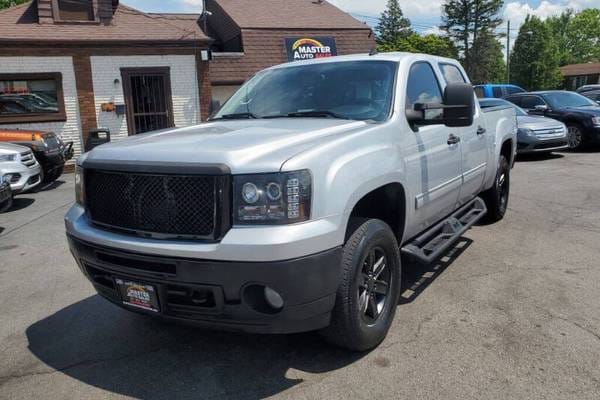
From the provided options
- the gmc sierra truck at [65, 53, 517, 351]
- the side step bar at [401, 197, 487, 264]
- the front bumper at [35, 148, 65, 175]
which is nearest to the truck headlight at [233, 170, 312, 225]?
the gmc sierra truck at [65, 53, 517, 351]

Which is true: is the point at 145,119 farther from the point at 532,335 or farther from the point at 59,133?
the point at 532,335

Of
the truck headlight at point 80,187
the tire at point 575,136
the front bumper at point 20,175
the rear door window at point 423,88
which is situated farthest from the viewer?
the tire at point 575,136

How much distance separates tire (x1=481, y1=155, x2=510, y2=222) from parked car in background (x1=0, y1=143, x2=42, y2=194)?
743cm

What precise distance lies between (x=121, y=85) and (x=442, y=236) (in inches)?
500

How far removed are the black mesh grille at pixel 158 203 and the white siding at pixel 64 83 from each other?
40.6 ft

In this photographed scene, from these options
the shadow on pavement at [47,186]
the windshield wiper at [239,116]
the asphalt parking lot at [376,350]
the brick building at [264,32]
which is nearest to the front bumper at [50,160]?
the shadow on pavement at [47,186]

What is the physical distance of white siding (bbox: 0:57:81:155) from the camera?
44.8ft

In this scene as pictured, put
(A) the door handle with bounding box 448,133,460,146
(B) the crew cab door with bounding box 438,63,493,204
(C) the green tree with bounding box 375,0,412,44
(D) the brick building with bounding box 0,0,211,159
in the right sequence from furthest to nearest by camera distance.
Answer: (C) the green tree with bounding box 375,0,412,44
(D) the brick building with bounding box 0,0,211,159
(B) the crew cab door with bounding box 438,63,493,204
(A) the door handle with bounding box 448,133,460,146

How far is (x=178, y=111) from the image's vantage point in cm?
1559

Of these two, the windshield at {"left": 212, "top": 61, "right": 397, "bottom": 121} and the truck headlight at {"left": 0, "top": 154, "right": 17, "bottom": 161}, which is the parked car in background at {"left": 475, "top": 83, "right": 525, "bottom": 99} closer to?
the truck headlight at {"left": 0, "top": 154, "right": 17, "bottom": 161}

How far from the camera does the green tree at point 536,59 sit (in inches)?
2279

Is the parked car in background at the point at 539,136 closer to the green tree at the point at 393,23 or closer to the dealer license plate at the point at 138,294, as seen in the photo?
the dealer license plate at the point at 138,294

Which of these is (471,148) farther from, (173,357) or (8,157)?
(8,157)

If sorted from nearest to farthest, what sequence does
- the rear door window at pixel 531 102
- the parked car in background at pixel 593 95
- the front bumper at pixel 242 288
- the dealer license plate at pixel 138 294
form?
1. the front bumper at pixel 242 288
2. the dealer license plate at pixel 138 294
3. the rear door window at pixel 531 102
4. the parked car in background at pixel 593 95
